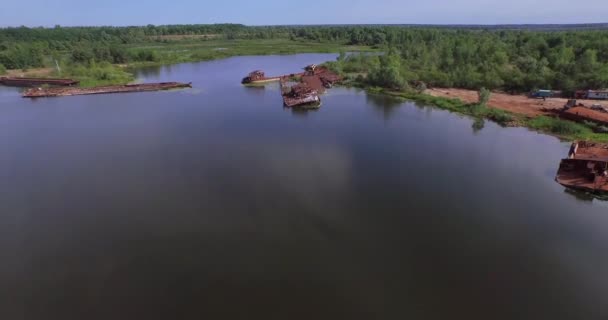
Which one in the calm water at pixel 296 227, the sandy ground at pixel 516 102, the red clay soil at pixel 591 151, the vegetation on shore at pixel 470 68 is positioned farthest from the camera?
the vegetation on shore at pixel 470 68

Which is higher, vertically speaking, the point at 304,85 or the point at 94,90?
the point at 304,85

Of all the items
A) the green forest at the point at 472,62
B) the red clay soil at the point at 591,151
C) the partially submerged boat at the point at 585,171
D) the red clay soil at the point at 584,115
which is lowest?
the partially submerged boat at the point at 585,171

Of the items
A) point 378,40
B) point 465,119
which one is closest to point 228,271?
point 465,119

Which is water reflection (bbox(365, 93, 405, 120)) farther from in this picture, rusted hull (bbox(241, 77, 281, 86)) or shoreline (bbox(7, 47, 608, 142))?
rusted hull (bbox(241, 77, 281, 86))

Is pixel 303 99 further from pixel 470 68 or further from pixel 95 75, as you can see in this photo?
pixel 95 75

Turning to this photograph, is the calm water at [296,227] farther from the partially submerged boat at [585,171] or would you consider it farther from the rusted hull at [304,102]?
the rusted hull at [304,102]

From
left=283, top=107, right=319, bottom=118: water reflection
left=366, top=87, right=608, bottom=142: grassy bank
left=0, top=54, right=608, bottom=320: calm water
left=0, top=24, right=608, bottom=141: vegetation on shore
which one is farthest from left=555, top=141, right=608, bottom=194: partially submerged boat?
left=283, top=107, right=319, bottom=118: water reflection

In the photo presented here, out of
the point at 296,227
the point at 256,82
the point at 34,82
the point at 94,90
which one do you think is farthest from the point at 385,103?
the point at 34,82

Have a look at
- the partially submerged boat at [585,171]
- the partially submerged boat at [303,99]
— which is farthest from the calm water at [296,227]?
the partially submerged boat at [303,99]
